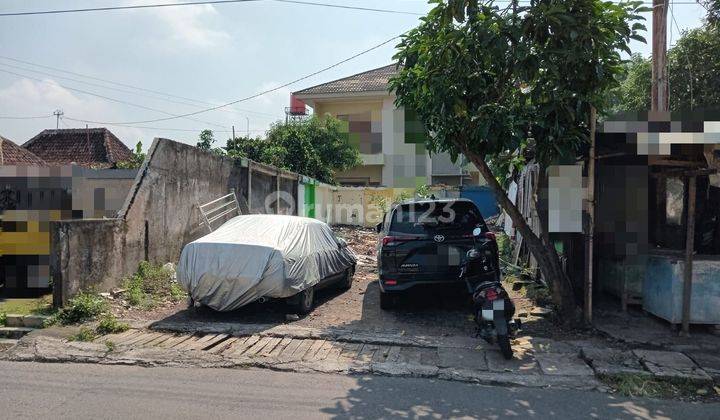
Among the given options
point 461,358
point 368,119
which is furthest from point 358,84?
point 461,358

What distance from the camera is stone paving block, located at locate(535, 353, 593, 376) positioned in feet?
16.6

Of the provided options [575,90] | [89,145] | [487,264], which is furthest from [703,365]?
[89,145]

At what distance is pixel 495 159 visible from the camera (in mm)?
7105

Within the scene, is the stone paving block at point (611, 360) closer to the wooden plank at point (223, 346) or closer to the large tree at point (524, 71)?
the large tree at point (524, 71)

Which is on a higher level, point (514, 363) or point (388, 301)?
point (388, 301)

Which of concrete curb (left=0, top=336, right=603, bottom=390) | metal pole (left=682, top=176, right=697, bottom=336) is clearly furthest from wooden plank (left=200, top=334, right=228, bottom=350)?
metal pole (left=682, top=176, right=697, bottom=336)

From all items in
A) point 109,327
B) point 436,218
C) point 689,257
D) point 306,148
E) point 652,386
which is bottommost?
point 652,386

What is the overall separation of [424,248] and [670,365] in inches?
122

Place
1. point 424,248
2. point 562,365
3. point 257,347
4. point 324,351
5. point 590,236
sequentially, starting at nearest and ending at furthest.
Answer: point 562,365, point 324,351, point 257,347, point 590,236, point 424,248

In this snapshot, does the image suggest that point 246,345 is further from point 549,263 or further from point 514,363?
point 549,263

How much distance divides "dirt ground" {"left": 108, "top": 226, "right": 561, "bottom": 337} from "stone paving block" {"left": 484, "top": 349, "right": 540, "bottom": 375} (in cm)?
Answer: 97

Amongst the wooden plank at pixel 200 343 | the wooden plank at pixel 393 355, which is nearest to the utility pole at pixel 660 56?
the wooden plank at pixel 393 355

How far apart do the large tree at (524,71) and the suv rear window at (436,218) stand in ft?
3.60

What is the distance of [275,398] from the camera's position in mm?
4359
